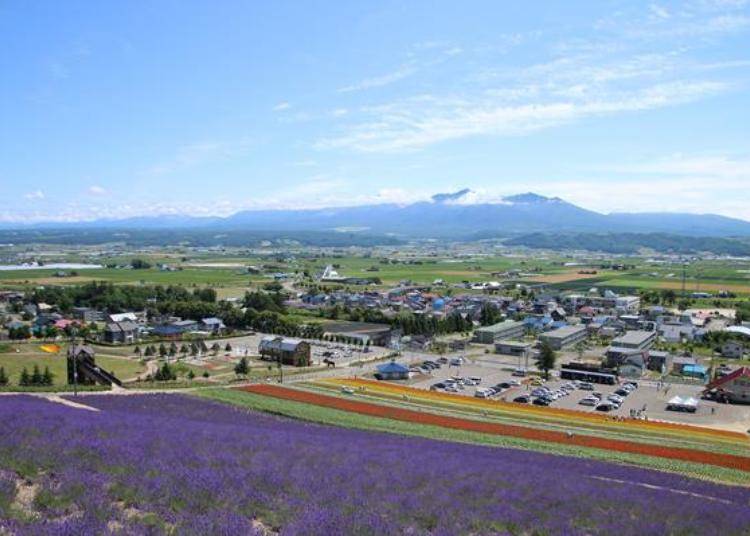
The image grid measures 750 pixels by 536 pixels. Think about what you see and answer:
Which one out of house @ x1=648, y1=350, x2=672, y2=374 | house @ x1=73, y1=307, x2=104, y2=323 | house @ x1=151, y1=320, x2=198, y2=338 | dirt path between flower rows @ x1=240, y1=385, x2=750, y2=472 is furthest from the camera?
house @ x1=73, y1=307, x2=104, y2=323

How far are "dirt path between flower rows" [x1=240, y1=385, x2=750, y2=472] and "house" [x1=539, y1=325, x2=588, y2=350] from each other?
1174 inches

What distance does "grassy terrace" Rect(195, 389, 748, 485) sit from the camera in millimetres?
19672

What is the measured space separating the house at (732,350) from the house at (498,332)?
19.3 m

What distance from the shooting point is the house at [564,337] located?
191ft

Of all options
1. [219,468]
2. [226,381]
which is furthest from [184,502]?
[226,381]

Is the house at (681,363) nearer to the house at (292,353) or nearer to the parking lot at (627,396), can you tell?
the parking lot at (627,396)

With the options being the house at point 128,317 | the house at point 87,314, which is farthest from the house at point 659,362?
the house at point 87,314

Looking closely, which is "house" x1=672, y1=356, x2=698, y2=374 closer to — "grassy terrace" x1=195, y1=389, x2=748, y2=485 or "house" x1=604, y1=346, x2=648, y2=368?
"house" x1=604, y1=346, x2=648, y2=368

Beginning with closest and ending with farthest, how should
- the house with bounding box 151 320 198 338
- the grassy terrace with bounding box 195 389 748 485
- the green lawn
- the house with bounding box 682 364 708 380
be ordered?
the grassy terrace with bounding box 195 389 748 485 → the green lawn → the house with bounding box 682 364 708 380 → the house with bounding box 151 320 198 338

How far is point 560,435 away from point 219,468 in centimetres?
1819

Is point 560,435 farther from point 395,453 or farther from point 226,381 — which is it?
point 226,381

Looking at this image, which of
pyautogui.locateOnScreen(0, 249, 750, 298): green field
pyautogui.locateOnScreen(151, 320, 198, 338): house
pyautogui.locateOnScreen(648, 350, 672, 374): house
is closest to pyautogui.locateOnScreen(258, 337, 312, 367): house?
pyautogui.locateOnScreen(151, 320, 198, 338): house

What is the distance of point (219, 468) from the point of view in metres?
10.5

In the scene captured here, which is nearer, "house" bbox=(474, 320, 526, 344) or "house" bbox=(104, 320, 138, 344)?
"house" bbox=(104, 320, 138, 344)
